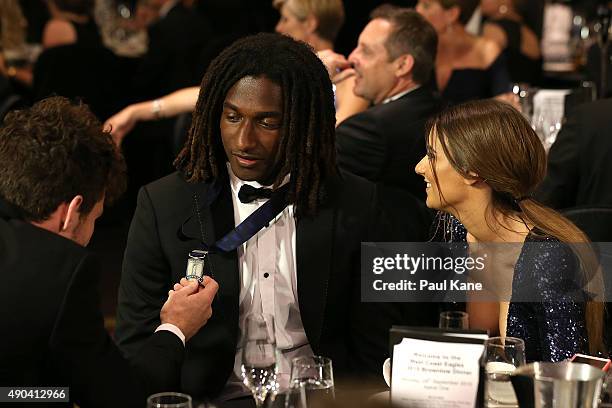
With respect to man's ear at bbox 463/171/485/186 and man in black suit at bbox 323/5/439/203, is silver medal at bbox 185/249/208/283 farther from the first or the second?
man in black suit at bbox 323/5/439/203

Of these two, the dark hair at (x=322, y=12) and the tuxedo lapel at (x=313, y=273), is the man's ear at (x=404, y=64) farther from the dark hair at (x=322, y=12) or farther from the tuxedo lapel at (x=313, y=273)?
the tuxedo lapel at (x=313, y=273)

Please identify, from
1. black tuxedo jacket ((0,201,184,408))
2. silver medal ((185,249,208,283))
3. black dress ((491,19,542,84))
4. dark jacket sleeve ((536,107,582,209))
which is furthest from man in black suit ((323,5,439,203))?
black dress ((491,19,542,84))

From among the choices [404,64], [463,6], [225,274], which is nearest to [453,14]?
[463,6]

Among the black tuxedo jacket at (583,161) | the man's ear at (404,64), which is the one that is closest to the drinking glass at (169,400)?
the black tuxedo jacket at (583,161)

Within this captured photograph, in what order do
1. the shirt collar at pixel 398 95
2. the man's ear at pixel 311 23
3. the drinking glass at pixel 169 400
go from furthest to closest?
the man's ear at pixel 311 23
the shirt collar at pixel 398 95
the drinking glass at pixel 169 400

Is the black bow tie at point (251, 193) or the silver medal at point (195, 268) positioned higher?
the black bow tie at point (251, 193)

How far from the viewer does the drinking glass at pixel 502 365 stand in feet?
7.36

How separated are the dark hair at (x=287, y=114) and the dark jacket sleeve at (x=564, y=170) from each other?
1397mm

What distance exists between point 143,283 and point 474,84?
334 centimetres

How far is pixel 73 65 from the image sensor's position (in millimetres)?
6660

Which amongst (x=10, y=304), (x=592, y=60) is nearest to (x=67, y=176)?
(x=10, y=304)

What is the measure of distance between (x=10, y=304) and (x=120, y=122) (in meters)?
2.25

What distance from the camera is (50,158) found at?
7.13 feet

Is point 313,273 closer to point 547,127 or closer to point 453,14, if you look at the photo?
point 547,127
